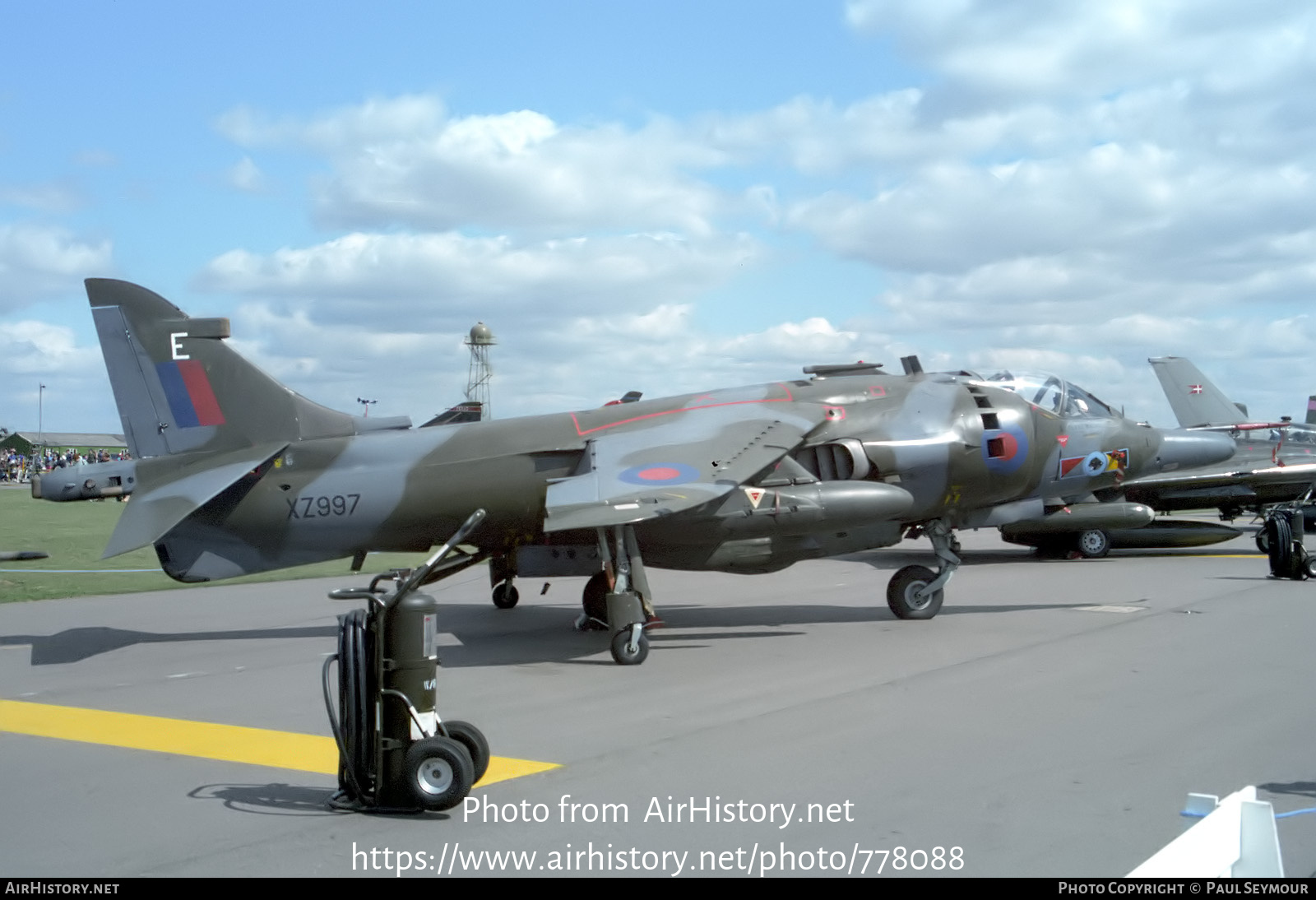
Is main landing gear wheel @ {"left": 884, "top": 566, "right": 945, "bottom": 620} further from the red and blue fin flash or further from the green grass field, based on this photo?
the green grass field

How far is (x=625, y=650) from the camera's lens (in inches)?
430

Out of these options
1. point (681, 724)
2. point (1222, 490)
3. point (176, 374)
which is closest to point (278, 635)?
point (176, 374)

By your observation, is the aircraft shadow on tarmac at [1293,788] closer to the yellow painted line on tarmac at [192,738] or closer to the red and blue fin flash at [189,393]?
the yellow painted line on tarmac at [192,738]

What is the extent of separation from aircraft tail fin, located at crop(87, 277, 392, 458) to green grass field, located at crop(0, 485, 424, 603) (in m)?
3.88

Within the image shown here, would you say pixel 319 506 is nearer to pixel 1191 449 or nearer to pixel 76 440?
pixel 1191 449

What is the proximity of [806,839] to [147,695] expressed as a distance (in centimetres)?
690

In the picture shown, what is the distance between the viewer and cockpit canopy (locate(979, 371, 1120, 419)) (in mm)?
14109

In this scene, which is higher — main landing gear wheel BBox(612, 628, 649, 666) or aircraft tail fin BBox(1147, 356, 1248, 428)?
aircraft tail fin BBox(1147, 356, 1248, 428)

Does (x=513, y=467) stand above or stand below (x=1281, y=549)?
above

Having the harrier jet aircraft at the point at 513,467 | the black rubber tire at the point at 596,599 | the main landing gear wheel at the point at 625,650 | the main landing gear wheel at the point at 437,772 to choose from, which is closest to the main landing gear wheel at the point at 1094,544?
the harrier jet aircraft at the point at 513,467

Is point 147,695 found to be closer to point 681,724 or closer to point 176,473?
point 176,473

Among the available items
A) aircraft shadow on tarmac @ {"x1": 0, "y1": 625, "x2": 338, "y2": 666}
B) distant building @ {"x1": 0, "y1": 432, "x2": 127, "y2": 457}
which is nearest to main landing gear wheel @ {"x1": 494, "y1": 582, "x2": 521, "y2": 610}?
aircraft shadow on tarmac @ {"x1": 0, "y1": 625, "x2": 338, "y2": 666}

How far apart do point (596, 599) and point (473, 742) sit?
292 inches

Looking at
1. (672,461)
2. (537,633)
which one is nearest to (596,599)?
(537,633)
